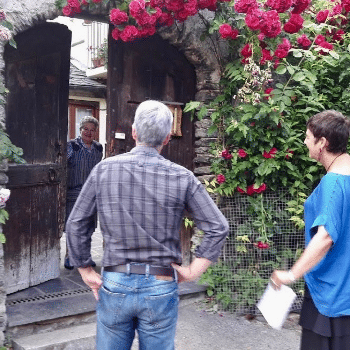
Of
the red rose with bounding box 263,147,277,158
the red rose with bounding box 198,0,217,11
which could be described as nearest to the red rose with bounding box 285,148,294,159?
the red rose with bounding box 263,147,277,158

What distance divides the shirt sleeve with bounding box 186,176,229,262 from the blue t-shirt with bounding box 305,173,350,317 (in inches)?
17.9

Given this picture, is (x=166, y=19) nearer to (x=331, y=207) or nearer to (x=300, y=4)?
(x=300, y=4)

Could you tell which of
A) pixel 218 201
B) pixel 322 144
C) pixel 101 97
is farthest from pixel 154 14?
pixel 101 97

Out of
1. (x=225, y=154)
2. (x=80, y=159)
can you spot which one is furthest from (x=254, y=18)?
(x=80, y=159)

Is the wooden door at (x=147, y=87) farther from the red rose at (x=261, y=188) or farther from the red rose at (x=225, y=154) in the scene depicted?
the red rose at (x=261, y=188)

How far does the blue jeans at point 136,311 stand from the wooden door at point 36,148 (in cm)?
237

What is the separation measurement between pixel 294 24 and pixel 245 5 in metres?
0.51

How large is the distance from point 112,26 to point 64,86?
0.78m

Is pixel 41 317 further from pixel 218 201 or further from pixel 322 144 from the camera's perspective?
pixel 322 144

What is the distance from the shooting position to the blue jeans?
224 cm

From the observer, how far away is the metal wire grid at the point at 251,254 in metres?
4.66

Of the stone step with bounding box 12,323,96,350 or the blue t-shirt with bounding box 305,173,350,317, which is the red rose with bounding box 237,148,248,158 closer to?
the stone step with bounding box 12,323,96,350

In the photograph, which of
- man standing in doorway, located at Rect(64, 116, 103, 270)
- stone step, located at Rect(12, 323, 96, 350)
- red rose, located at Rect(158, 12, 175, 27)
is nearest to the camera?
stone step, located at Rect(12, 323, 96, 350)

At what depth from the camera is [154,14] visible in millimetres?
4238
